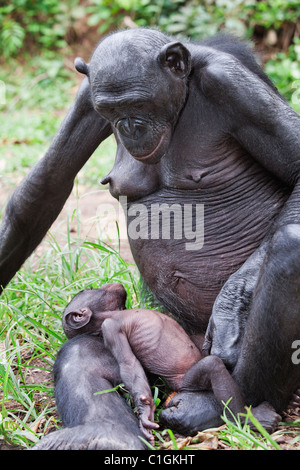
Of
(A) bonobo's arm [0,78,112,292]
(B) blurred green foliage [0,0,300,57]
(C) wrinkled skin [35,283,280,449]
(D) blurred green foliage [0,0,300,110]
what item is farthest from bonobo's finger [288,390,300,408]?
(B) blurred green foliage [0,0,300,57]

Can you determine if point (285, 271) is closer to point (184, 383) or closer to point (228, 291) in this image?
point (228, 291)

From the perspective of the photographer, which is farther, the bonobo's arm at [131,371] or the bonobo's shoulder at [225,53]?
the bonobo's shoulder at [225,53]

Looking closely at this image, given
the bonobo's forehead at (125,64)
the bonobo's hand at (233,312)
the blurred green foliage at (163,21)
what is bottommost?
the blurred green foliage at (163,21)

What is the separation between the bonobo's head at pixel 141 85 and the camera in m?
2.85

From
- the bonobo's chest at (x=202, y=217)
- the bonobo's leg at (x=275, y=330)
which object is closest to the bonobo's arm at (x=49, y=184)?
the bonobo's chest at (x=202, y=217)

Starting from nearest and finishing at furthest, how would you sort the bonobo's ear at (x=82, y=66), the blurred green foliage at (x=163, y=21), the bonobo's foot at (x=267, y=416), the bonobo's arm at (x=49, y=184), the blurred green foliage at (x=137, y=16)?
1. the bonobo's foot at (x=267, y=416)
2. the bonobo's ear at (x=82, y=66)
3. the bonobo's arm at (x=49, y=184)
4. the blurred green foliage at (x=163, y=21)
5. the blurred green foliage at (x=137, y=16)

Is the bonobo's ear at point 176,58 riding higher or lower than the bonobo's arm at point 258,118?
higher

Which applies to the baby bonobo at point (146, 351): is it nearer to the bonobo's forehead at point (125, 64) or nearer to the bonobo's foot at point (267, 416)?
the bonobo's foot at point (267, 416)

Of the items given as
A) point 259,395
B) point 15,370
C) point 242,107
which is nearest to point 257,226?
point 242,107

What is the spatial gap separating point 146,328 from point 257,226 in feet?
2.43

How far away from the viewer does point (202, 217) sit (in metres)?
3.25

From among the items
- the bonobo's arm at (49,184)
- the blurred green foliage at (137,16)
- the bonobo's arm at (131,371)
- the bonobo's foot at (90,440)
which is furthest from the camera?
the blurred green foliage at (137,16)

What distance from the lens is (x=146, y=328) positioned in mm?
3176

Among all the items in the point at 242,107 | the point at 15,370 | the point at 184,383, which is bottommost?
the point at 15,370
